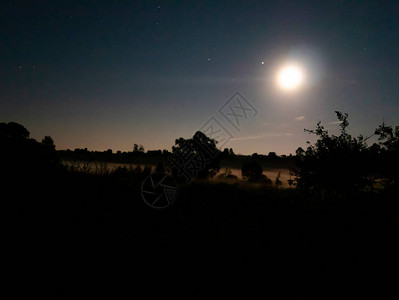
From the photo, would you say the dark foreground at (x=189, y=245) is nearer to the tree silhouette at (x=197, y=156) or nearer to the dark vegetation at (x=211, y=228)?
the dark vegetation at (x=211, y=228)

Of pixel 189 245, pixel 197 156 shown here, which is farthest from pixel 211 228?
pixel 197 156

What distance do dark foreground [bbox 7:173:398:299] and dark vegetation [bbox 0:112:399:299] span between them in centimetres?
3

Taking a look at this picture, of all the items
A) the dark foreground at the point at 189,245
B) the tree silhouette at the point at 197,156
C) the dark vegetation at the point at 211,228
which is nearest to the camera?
the dark foreground at the point at 189,245

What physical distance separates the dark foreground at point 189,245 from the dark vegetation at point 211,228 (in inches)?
1.3

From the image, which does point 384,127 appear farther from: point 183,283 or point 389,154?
point 183,283

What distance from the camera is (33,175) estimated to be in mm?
11266

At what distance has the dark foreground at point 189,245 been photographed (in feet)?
14.7

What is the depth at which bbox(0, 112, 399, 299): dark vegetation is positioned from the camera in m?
4.82

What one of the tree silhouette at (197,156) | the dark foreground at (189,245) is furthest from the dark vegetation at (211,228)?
the tree silhouette at (197,156)

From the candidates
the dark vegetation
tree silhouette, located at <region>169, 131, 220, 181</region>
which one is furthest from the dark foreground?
tree silhouette, located at <region>169, 131, 220, 181</region>

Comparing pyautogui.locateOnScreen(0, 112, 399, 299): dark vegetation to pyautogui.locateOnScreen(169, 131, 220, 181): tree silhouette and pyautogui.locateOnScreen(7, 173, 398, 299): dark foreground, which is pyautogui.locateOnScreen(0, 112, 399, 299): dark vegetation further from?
pyautogui.locateOnScreen(169, 131, 220, 181): tree silhouette

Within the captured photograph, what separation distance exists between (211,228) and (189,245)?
1538 mm

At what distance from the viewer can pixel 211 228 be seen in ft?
24.8

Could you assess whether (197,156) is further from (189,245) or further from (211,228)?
(189,245)
